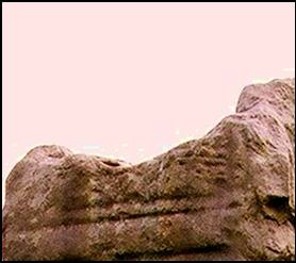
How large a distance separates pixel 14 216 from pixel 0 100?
3.98 ft

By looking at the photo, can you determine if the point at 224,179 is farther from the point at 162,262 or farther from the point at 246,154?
the point at 162,262

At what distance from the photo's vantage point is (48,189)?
269 inches

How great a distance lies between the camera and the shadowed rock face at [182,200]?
5961 mm

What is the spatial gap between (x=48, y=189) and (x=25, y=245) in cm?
51

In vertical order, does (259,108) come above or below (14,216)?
above

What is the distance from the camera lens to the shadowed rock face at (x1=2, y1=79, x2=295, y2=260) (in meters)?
5.96

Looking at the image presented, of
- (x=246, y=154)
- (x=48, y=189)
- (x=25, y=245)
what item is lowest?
(x=25, y=245)

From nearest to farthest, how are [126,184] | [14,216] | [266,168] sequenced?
[266,168], [126,184], [14,216]

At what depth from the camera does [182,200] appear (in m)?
6.20

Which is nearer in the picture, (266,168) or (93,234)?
(266,168)

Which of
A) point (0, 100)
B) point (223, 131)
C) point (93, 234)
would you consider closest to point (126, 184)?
point (93, 234)

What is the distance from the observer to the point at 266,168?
6.00 metres

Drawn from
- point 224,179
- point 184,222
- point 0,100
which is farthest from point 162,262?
point 0,100

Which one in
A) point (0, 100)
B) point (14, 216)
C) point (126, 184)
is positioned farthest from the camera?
point (0, 100)
